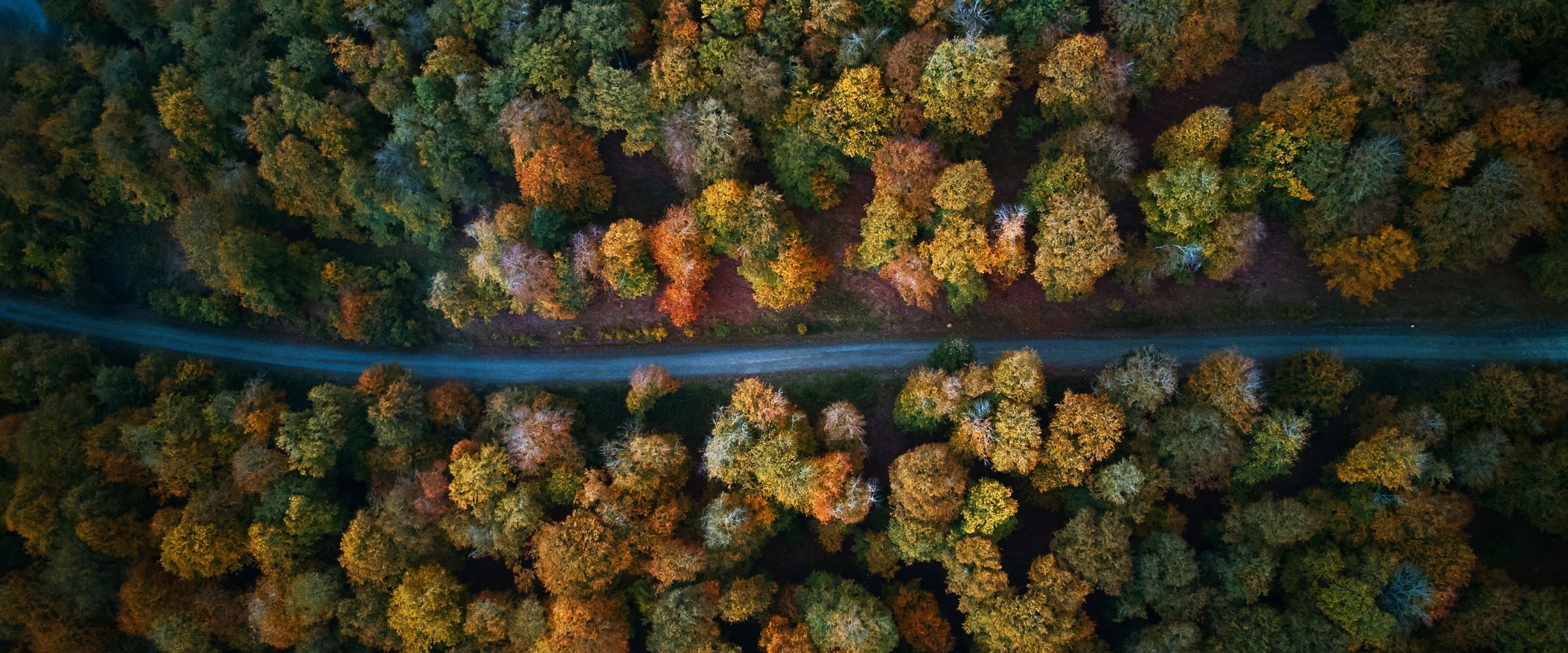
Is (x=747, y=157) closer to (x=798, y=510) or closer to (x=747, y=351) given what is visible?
(x=747, y=351)

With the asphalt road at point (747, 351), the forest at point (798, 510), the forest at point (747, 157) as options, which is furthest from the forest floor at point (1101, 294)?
the forest at point (798, 510)

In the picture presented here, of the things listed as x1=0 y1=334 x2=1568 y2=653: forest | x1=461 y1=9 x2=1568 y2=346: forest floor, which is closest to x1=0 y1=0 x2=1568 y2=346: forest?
x1=461 y1=9 x2=1568 y2=346: forest floor

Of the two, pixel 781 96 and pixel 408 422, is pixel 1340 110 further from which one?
pixel 408 422

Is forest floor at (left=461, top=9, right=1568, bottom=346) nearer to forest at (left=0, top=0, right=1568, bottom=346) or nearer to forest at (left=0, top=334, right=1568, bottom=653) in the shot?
forest at (left=0, top=0, right=1568, bottom=346)

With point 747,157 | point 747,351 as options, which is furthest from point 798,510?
point 747,157

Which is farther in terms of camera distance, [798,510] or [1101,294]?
[1101,294]

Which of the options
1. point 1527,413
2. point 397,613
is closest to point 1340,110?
point 1527,413
